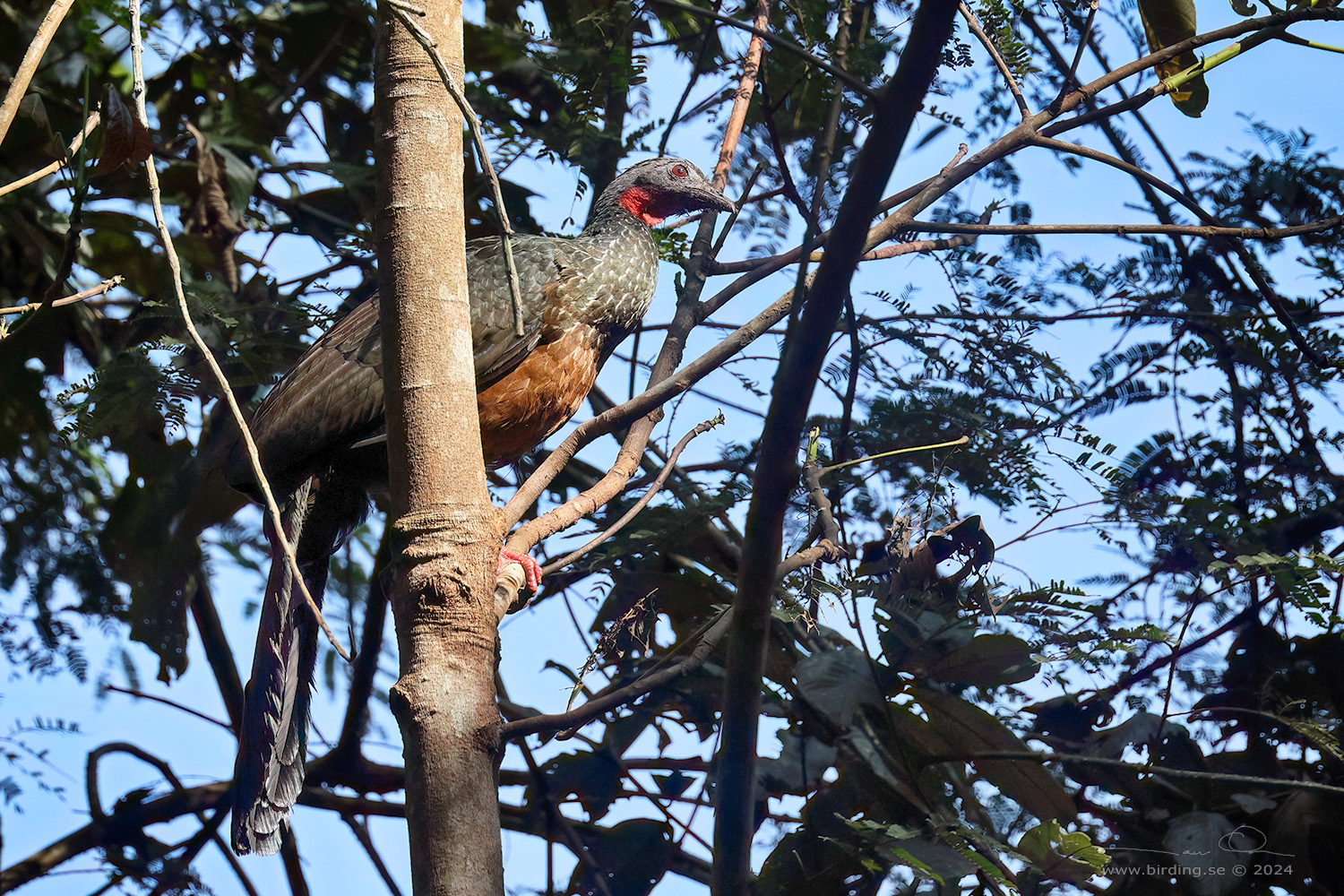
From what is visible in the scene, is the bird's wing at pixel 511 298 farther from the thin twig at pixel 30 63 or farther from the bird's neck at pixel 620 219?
the thin twig at pixel 30 63

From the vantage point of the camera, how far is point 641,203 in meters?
3.18

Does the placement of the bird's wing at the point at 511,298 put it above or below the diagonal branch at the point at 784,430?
above

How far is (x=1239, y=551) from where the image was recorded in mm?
1960

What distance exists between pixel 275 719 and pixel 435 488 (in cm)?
101

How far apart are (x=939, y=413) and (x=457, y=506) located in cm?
117

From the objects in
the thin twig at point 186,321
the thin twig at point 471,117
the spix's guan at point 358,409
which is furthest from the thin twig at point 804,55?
the spix's guan at point 358,409

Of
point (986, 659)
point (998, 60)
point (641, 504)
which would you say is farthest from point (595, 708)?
point (998, 60)

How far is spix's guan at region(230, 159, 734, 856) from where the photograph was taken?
225 centimetres

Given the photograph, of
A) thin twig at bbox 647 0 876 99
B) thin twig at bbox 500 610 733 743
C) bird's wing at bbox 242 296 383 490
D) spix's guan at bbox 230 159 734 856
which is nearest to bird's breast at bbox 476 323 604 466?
spix's guan at bbox 230 159 734 856

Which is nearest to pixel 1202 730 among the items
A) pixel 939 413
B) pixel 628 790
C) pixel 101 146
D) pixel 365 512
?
pixel 939 413

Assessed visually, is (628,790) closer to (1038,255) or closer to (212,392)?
(212,392)

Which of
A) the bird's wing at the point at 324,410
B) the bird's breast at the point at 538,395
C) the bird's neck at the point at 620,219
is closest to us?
the bird's wing at the point at 324,410

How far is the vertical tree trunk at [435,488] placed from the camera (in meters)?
1.38

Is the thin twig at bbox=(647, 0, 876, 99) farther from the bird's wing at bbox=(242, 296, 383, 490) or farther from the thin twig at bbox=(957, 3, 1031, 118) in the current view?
the bird's wing at bbox=(242, 296, 383, 490)
